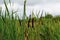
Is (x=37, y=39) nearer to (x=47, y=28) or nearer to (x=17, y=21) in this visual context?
(x=17, y=21)

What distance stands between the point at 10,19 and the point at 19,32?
0.17 metres

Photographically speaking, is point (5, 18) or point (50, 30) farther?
point (50, 30)

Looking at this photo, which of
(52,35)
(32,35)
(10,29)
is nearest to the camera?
(10,29)

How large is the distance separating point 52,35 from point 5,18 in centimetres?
80

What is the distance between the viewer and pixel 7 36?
6.30ft

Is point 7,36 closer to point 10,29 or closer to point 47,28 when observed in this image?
point 10,29

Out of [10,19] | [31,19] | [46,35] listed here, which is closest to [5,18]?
[10,19]

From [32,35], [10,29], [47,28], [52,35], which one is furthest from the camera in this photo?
[47,28]

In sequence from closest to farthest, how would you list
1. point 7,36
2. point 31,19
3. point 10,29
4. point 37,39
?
point 31,19 → point 10,29 → point 7,36 → point 37,39

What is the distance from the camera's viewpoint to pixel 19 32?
1889mm

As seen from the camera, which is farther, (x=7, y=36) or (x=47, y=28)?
(x=47, y=28)

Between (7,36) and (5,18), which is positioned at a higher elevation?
(5,18)

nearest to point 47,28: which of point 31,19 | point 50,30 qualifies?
point 50,30

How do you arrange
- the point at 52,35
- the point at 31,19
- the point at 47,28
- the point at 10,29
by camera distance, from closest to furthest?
the point at 31,19 → the point at 10,29 → the point at 52,35 → the point at 47,28
